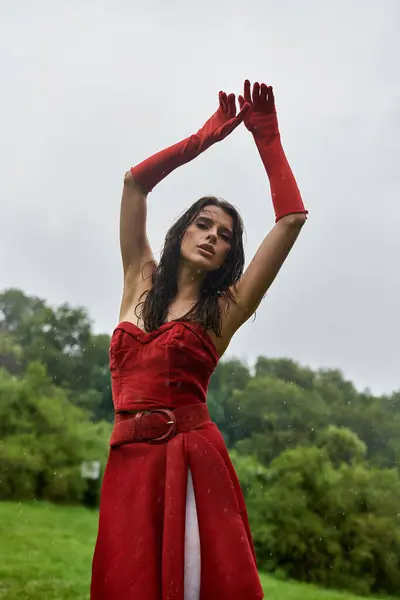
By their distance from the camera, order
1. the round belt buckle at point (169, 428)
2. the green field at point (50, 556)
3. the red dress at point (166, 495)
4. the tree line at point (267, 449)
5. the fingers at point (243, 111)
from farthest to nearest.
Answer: the tree line at point (267, 449) < the green field at point (50, 556) < the fingers at point (243, 111) < the round belt buckle at point (169, 428) < the red dress at point (166, 495)

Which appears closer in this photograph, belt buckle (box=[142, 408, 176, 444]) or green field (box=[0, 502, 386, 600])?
belt buckle (box=[142, 408, 176, 444])

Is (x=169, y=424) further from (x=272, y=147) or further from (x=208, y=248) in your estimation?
(x=272, y=147)

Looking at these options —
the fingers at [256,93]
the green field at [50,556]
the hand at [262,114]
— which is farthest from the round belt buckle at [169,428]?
the green field at [50,556]

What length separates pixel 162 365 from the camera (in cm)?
191

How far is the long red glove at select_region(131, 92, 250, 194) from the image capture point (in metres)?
2.19

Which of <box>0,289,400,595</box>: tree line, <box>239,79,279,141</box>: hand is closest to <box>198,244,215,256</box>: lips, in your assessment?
<box>239,79,279,141</box>: hand

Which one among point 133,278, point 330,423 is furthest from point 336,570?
point 133,278

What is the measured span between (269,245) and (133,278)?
49 cm

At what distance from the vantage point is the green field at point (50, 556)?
977 centimetres

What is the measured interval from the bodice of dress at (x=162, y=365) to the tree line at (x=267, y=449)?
1547 centimetres

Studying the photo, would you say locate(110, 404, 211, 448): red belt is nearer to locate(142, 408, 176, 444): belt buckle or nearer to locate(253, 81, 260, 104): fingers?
locate(142, 408, 176, 444): belt buckle

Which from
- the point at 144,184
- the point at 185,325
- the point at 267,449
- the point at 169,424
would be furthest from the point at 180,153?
the point at 267,449

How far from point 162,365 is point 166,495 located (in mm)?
339

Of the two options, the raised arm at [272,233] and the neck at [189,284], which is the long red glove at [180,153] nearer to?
the raised arm at [272,233]
